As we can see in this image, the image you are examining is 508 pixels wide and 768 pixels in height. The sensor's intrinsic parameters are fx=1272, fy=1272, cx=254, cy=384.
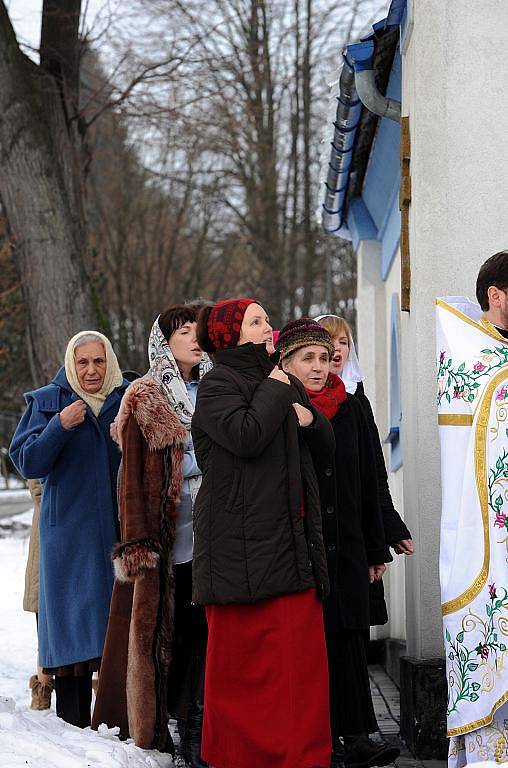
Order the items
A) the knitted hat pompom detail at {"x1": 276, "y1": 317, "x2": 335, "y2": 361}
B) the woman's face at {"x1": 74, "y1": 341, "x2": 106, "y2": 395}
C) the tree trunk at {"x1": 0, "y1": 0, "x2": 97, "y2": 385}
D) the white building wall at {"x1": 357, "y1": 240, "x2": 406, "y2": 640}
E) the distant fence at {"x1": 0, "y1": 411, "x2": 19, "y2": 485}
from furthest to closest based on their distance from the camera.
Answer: the distant fence at {"x1": 0, "y1": 411, "x2": 19, "y2": 485} < the tree trunk at {"x1": 0, "y1": 0, "x2": 97, "y2": 385} < the white building wall at {"x1": 357, "y1": 240, "x2": 406, "y2": 640} < the woman's face at {"x1": 74, "y1": 341, "x2": 106, "y2": 395} < the knitted hat pompom detail at {"x1": 276, "y1": 317, "x2": 335, "y2": 361}

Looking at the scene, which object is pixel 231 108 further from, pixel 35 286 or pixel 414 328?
pixel 414 328

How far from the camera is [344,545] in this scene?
16.0 ft

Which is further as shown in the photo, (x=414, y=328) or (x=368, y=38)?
(x=368, y=38)

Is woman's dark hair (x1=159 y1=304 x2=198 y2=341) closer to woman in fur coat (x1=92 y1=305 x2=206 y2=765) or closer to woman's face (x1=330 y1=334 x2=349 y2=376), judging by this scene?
woman in fur coat (x1=92 y1=305 x2=206 y2=765)

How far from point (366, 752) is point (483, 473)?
1329 mm

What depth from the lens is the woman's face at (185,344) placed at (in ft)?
17.4

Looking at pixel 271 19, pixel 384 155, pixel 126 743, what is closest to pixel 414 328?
pixel 126 743

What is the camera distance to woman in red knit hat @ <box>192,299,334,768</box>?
4.15 m

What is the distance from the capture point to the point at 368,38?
6074 mm

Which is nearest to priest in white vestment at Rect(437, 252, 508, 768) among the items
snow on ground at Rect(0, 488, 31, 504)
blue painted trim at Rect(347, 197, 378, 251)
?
blue painted trim at Rect(347, 197, 378, 251)

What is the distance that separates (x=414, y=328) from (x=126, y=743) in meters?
2.04

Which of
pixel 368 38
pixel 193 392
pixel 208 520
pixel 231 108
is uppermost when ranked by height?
pixel 231 108

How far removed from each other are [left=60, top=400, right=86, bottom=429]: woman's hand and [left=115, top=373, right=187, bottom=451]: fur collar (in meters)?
0.35

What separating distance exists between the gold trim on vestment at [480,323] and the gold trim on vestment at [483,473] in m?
0.14
